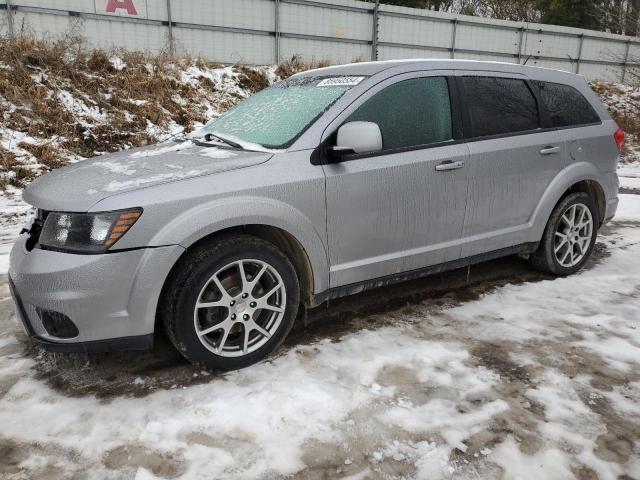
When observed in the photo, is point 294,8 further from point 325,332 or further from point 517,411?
point 517,411

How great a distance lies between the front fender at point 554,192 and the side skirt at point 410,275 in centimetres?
15

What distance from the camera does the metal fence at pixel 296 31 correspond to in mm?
10953

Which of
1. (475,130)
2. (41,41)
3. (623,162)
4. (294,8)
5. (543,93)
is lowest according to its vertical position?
(623,162)

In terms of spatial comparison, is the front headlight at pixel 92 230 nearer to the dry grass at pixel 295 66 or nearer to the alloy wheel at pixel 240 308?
the alloy wheel at pixel 240 308

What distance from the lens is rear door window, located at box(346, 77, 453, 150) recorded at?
3176 millimetres

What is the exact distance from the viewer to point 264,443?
222 centimetres

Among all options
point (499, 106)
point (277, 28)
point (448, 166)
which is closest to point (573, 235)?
point (499, 106)

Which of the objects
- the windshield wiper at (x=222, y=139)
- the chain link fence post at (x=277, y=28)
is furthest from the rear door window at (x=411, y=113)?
the chain link fence post at (x=277, y=28)

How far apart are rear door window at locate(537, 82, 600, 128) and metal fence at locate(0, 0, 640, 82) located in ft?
32.9

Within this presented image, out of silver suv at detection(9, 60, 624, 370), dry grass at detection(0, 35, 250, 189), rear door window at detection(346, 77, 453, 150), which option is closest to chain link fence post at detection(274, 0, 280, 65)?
dry grass at detection(0, 35, 250, 189)

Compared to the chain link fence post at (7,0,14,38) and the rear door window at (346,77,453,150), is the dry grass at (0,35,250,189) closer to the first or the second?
the chain link fence post at (7,0,14,38)

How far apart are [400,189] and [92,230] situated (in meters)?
1.79

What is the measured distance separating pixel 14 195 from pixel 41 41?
4.62 metres

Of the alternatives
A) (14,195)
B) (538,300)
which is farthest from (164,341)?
(14,195)
